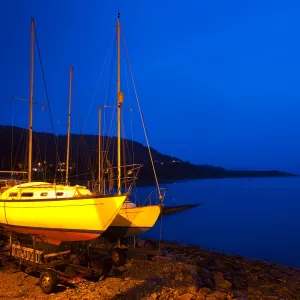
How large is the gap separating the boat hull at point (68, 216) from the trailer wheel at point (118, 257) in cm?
→ 123

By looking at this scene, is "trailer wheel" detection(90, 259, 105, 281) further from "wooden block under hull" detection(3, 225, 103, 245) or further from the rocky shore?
"wooden block under hull" detection(3, 225, 103, 245)

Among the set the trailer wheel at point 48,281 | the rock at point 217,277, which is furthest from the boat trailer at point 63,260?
the rock at point 217,277

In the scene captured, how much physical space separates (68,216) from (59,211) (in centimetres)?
47

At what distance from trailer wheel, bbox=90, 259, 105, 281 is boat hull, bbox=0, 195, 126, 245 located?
1221mm

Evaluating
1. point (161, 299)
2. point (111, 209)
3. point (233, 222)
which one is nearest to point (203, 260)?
point (111, 209)

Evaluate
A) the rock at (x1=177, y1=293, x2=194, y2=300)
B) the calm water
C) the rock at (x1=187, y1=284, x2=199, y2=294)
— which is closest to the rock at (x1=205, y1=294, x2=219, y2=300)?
the rock at (x1=187, y1=284, x2=199, y2=294)

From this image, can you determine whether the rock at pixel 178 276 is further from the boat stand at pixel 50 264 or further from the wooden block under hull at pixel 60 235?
the wooden block under hull at pixel 60 235

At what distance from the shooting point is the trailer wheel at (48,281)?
10.2 metres

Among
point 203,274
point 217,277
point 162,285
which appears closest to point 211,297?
point 162,285

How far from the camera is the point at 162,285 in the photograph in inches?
443

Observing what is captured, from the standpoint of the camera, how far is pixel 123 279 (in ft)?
38.6

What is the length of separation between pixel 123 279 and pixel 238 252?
16.8 metres

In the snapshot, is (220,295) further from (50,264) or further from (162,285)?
(50,264)

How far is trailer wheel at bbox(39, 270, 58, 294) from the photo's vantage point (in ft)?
33.5
